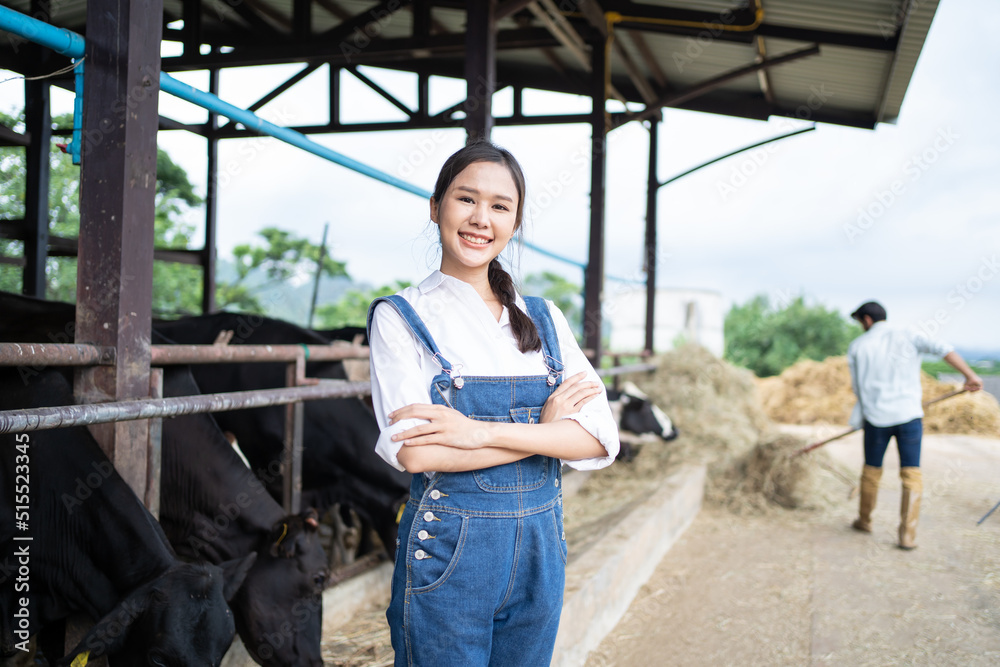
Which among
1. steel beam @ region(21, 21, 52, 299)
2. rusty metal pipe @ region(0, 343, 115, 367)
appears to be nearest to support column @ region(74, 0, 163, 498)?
rusty metal pipe @ region(0, 343, 115, 367)

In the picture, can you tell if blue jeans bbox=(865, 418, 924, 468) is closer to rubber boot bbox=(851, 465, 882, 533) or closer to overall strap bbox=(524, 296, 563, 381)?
rubber boot bbox=(851, 465, 882, 533)

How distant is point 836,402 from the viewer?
429 inches

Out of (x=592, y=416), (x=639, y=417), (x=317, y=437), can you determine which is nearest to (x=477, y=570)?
(x=592, y=416)

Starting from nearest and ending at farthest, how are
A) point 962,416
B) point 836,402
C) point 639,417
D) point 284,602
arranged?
point 284,602 < point 639,417 < point 962,416 < point 836,402

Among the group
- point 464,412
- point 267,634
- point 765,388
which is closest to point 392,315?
point 464,412

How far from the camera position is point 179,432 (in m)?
2.57

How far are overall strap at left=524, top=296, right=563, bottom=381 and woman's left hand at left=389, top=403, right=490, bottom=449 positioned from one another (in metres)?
0.22

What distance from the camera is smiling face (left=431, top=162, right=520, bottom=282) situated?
129cm

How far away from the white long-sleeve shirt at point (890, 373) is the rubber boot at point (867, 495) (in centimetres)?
34

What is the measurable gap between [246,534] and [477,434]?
→ 159 centimetres

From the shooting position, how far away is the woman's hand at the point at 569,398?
1250 mm

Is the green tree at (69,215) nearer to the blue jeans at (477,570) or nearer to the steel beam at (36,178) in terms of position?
the steel beam at (36,178)

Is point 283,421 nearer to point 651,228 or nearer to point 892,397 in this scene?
point 892,397

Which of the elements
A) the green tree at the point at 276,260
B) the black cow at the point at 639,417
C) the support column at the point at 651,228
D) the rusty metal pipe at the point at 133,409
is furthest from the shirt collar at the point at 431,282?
the green tree at the point at 276,260
